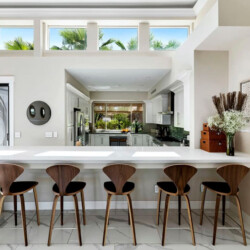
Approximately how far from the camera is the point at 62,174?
219 centimetres

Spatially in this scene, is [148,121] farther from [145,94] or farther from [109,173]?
[109,173]

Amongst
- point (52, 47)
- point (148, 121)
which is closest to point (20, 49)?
point (52, 47)

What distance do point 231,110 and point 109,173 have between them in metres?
1.72

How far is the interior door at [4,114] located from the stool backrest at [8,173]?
228cm

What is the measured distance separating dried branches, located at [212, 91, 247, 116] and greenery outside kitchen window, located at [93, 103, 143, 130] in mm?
5923

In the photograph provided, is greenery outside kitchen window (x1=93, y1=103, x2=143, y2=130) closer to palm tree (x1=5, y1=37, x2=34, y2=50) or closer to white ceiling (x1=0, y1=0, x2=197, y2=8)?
palm tree (x1=5, y1=37, x2=34, y2=50)

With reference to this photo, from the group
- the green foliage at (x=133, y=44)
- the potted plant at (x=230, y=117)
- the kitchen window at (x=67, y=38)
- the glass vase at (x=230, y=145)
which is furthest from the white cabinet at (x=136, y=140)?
the glass vase at (x=230, y=145)

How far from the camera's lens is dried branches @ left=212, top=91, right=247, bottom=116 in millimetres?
2566

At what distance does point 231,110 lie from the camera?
2.57 meters

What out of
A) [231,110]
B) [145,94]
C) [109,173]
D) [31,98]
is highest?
[145,94]

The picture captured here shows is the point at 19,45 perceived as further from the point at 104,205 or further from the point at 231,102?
the point at 231,102

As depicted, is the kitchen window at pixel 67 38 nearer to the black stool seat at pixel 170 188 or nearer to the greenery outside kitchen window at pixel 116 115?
the black stool seat at pixel 170 188

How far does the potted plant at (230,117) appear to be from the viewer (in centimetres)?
248

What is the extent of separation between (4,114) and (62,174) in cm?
280
